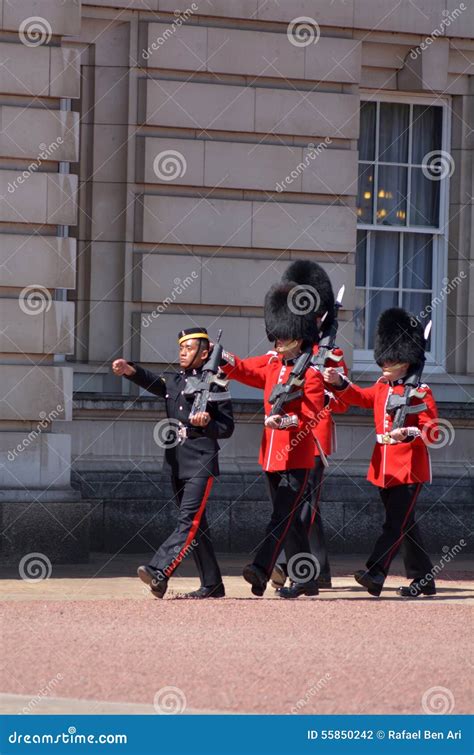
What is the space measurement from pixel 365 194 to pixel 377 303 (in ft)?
2.77

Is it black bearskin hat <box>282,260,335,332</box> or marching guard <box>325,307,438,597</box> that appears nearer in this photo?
marching guard <box>325,307,438,597</box>

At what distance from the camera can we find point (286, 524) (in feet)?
30.0

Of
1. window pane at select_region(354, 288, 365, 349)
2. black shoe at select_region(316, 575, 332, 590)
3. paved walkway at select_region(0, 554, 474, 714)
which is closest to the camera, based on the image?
paved walkway at select_region(0, 554, 474, 714)

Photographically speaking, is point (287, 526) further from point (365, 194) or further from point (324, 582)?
point (365, 194)

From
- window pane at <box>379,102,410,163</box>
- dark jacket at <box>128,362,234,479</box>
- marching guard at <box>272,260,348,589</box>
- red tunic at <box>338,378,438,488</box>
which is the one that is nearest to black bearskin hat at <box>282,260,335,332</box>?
marching guard at <box>272,260,348,589</box>

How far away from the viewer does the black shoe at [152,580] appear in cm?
879

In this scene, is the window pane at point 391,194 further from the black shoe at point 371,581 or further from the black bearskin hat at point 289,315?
the black shoe at point 371,581

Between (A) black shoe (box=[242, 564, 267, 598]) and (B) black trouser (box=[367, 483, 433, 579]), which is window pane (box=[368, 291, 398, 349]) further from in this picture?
(A) black shoe (box=[242, 564, 267, 598])

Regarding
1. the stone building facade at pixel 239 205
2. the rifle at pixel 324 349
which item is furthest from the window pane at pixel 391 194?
the rifle at pixel 324 349

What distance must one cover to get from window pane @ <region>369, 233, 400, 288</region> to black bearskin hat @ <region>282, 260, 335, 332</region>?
239cm

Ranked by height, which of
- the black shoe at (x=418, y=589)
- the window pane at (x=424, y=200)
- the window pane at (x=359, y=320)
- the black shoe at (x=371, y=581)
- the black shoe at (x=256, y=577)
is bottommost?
the black shoe at (x=418, y=589)

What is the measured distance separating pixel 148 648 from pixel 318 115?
6.06 m

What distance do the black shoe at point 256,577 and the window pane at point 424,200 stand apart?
15.8 feet

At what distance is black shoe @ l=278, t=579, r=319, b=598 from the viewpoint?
364 inches
